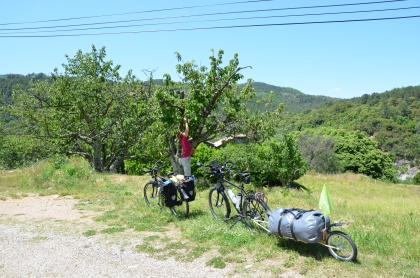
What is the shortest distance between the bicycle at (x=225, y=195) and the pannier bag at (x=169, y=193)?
784 millimetres

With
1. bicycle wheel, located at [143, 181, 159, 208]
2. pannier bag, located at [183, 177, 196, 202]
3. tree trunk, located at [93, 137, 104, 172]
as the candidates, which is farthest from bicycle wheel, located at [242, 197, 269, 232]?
tree trunk, located at [93, 137, 104, 172]

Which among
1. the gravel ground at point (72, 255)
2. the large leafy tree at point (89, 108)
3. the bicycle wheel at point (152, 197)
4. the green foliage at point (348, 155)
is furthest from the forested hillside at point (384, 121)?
the gravel ground at point (72, 255)

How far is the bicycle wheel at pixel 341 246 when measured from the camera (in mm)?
4578

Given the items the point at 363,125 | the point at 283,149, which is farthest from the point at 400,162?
the point at 283,149

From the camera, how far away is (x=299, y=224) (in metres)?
4.67

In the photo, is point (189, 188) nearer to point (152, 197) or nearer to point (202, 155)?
point (152, 197)

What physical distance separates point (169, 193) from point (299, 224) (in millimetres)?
3285

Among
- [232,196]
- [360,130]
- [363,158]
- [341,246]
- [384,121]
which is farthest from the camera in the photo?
[384,121]

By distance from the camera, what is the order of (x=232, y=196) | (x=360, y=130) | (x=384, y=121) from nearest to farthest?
(x=232, y=196) → (x=360, y=130) → (x=384, y=121)

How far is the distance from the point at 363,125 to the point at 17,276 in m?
103

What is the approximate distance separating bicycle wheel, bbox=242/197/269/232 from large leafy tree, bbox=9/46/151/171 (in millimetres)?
10203

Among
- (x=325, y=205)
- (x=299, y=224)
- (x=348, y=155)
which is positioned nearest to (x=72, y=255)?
(x=299, y=224)

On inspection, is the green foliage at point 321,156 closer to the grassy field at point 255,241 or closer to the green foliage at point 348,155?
the green foliage at point 348,155

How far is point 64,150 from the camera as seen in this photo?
17.4 meters
